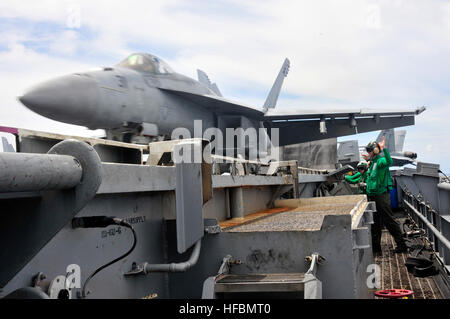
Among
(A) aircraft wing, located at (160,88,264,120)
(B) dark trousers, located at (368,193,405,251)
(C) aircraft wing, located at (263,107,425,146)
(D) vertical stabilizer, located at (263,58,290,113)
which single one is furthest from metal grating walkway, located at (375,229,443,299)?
(D) vertical stabilizer, located at (263,58,290,113)

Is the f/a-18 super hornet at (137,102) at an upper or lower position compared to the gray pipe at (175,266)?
upper

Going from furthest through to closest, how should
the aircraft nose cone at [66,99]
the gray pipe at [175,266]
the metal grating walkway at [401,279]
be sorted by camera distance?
1. the aircraft nose cone at [66,99]
2. the metal grating walkway at [401,279]
3. the gray pipe at [175,266]

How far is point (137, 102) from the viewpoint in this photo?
33.4 feet

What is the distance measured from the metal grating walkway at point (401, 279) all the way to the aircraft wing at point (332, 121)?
35.5 ft

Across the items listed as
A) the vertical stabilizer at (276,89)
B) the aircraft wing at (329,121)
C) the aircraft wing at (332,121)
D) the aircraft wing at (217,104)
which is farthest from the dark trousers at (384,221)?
the vertical stabilizer at (276,89)

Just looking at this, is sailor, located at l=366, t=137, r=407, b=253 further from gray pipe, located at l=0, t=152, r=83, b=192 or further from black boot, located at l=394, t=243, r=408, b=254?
gray pipe, located at l=0, t=152, r=83, b=192

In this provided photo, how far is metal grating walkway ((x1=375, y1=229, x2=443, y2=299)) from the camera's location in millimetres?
5098

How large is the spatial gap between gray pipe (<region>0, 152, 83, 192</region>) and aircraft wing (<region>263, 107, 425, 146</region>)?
53.2 ft

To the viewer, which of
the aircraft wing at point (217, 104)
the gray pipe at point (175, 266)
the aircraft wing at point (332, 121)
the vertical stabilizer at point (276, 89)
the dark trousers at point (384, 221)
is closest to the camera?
the gray pipe at point (175, 266)

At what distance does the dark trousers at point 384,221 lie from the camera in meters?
7.40

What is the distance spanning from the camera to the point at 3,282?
1536mm

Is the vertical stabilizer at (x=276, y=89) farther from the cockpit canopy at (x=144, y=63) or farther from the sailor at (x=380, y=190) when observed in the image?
the sailor at (x=380, y=190)

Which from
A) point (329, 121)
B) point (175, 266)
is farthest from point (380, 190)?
point (329, 121)

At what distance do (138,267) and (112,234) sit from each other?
0.30 m
